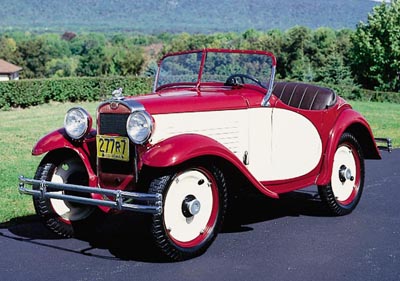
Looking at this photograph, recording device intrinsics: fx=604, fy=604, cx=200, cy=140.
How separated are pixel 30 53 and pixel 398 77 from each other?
182 feet

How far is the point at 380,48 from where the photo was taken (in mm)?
50031

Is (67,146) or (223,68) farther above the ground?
(223,68)

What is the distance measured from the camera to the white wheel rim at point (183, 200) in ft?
16.7

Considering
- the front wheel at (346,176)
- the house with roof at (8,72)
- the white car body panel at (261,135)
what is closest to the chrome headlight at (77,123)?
the white car body panel at (261,135)

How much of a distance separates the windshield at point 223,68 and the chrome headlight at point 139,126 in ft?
4.29

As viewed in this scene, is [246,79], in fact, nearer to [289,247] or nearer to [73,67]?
[289,247]

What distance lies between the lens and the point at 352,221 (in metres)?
6.45

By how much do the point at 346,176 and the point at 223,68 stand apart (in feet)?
6.27

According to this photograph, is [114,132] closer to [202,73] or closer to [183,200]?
[183,200]

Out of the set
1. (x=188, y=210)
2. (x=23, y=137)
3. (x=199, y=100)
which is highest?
(x=199, y=100)

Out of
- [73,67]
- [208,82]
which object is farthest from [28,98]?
[73,67]

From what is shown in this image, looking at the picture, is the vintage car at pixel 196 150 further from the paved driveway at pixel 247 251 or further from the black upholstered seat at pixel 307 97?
the paved driveway at pixel 247 251

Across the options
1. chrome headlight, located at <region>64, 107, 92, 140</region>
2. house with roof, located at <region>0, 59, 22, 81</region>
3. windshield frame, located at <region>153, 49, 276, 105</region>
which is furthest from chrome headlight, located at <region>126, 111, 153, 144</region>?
house with roof, located at <region>0, 59, 22, 81</region>

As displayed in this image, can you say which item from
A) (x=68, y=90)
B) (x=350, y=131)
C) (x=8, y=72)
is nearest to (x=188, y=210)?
(x=350, y=131)
